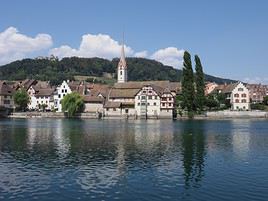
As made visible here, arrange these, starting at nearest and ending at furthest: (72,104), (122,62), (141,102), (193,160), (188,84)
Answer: (193,160)
(188,84)
(72,104)
(141,102)
(122,62)

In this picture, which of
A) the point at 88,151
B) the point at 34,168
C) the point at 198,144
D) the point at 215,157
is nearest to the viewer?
the point at 34,168

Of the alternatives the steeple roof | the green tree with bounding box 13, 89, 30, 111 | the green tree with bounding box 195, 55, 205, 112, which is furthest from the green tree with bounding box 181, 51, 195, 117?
the green tree with bounding box 13, 89, 30, 111

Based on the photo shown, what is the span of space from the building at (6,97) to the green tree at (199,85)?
70.9m

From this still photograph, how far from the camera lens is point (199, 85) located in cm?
12531

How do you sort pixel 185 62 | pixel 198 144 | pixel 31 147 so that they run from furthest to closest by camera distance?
pixel 185 62 < pixel 198 144 < pixel 31 147

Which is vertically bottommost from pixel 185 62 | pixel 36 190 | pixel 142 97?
pixel 36 190

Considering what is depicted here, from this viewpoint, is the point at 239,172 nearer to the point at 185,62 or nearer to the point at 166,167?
the point at 166,167

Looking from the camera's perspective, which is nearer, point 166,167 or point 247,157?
point 166,167

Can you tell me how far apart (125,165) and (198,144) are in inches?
766

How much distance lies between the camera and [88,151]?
44.6 m

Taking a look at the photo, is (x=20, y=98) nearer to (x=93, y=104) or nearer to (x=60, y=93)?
(x=60, y=93)

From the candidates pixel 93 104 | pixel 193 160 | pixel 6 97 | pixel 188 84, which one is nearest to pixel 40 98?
pixel 6 97

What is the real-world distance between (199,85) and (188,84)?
3717mm

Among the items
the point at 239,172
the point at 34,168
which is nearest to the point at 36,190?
the point at 34,168
